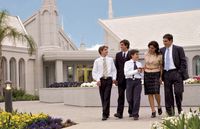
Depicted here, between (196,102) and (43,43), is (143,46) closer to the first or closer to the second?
(43,43)

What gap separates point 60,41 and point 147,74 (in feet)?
108

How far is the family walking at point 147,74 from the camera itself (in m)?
9.53

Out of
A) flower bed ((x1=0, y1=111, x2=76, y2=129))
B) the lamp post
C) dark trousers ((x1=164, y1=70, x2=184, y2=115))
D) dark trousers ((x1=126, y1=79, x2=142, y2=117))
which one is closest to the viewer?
flower bed ((x1=0, y1=111, x2=76, y2=129))

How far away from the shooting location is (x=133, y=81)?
10281mm

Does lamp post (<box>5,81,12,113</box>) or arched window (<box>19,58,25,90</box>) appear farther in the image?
arched window (<box>19,58,25,90</box>)

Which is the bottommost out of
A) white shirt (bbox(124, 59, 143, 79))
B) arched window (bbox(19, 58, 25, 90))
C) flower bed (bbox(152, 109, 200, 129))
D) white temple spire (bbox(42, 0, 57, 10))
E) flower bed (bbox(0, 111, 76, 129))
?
flower bed (bbox(0, 111, 76, 129))

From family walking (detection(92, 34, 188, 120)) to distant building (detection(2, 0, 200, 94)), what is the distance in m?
21.6

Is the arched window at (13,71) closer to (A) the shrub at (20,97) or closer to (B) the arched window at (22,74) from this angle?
(B) the arched window at (22,74)

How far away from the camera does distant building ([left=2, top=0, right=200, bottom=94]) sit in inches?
1304

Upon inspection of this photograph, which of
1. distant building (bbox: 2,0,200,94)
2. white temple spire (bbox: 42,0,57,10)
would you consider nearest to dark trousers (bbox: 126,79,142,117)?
distant building (bbox: 2,0,200,94)

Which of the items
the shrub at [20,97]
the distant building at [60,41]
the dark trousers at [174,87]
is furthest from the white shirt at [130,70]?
the distant building at [60,41]

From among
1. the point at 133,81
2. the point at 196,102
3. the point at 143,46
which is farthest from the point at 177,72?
the point at 143,46

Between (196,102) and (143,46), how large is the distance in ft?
73.1

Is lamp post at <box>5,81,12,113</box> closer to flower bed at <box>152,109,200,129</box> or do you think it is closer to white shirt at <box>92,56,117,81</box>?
white shirt at <box>92,56,117,81</box>
